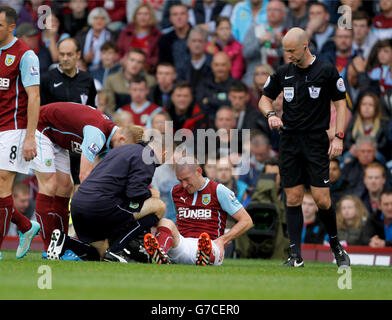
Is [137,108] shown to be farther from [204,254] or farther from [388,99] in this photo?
[204,254]

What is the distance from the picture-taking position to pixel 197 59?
1554 centimetres

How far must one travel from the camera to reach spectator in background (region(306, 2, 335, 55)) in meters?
14.6

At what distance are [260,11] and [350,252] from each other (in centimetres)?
568

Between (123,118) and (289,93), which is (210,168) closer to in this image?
(123,118)

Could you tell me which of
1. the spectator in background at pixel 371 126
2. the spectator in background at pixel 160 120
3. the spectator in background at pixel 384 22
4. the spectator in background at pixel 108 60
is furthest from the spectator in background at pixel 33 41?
the spectator in background at pixel 384 22

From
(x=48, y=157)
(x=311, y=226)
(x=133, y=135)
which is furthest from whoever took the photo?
(x=311, y=226)

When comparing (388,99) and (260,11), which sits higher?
(260,11)

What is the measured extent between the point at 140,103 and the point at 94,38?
8.23 feet

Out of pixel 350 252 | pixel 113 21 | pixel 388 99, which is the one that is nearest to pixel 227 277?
pixel 350 252

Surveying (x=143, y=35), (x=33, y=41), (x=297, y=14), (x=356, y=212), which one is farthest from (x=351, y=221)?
(x=33, y=41)

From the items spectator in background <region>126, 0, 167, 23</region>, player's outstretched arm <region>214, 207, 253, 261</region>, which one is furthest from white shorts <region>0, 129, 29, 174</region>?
spectator in background <region>126, 0, 167, 23</region>

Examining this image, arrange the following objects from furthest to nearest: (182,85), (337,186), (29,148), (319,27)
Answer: (182,85)
(319,27)
(337,186)
(29,148)

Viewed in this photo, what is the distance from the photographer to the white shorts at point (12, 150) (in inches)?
328

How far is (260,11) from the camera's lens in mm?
15656
